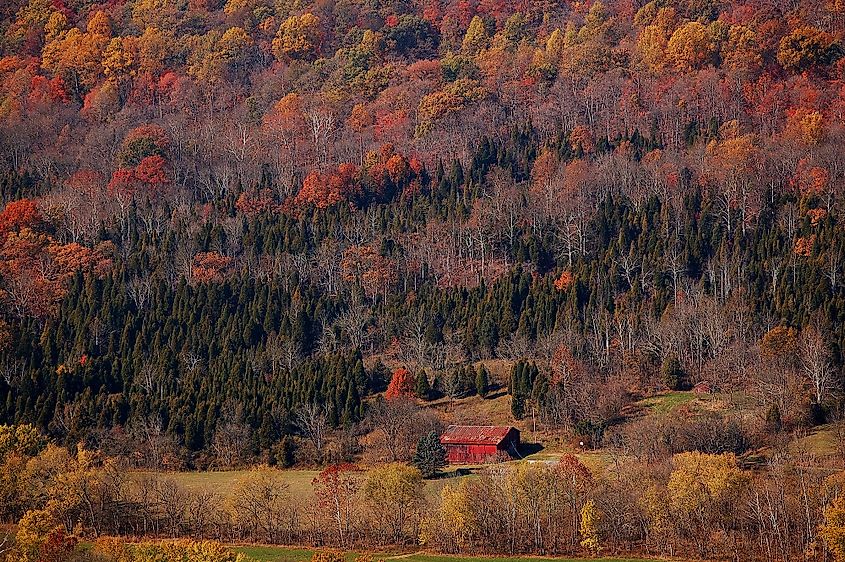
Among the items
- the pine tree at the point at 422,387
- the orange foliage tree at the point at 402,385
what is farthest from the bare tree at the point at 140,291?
the pine tree at the point at 422,387

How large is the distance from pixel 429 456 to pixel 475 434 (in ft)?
21.9

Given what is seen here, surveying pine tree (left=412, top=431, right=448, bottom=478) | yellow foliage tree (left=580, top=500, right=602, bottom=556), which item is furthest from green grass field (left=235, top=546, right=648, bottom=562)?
pine tree (left=412, top=431, right=448, bottom=478)

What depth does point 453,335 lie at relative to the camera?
107188 mm

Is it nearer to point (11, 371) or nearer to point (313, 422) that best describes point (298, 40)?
point (11, 371)

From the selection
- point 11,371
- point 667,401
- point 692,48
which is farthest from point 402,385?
point 692,48

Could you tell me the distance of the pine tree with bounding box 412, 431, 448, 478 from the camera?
8512 centimetres

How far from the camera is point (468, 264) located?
121 metres

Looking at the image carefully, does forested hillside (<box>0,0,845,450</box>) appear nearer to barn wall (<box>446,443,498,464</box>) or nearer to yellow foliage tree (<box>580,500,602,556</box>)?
barn wall (<box>446,443,498,464</box>)

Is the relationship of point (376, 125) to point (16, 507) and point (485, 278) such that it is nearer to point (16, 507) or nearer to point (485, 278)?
point (485, 278)

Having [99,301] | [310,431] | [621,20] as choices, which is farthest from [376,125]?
[310,431]

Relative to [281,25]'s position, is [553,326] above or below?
below

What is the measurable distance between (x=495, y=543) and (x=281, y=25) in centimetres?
13828

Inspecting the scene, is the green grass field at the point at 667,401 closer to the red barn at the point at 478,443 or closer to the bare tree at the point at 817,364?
the bare tree at the point at 817,364

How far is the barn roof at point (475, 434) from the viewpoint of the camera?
293 ft
